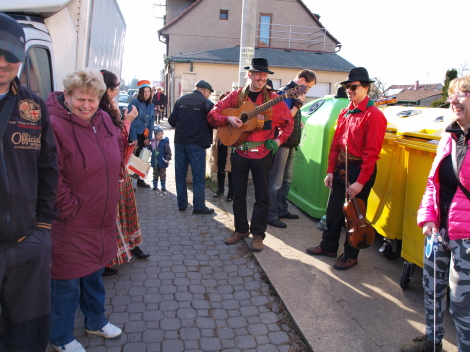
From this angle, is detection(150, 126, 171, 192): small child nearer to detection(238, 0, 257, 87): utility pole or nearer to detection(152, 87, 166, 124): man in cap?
detection(238, 0, 257, 87): utility pole

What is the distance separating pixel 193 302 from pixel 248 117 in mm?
1910

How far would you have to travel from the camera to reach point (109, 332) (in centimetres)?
292

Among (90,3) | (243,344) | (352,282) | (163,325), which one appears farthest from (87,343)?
(90,3)

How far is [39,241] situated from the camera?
2.13 metres

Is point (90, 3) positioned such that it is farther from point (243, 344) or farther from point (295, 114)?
point (243, 344)

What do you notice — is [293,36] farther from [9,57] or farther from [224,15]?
[9,57]

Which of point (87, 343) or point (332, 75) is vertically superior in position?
point (332, 75)

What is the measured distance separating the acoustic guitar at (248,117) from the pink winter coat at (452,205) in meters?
1.87

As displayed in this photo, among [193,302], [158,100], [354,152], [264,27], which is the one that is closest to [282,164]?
[354,152]

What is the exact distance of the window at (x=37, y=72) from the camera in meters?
3.15

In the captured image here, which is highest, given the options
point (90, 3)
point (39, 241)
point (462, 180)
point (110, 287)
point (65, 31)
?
point (90, 3)

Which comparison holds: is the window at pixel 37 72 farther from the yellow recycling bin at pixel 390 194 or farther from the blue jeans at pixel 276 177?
the yellow recycling bin at pixel 390 194

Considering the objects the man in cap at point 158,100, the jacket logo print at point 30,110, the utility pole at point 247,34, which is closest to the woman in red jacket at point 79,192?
the jacket logo print at point 30,110

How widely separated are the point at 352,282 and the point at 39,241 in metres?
2.73
